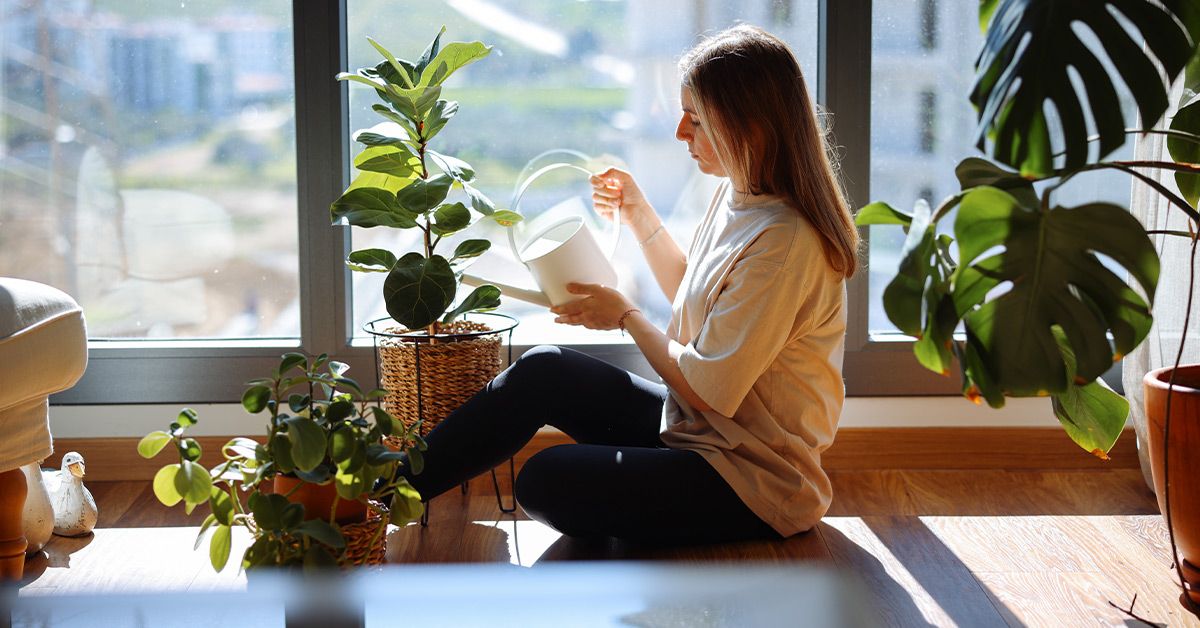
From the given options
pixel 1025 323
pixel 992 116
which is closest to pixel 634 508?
pixel 1025 323

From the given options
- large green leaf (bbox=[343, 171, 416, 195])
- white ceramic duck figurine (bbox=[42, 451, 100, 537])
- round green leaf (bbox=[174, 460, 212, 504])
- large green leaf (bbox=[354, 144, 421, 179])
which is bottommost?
white ceramic duck figurine (bbox=[42, 451, 100, 537])

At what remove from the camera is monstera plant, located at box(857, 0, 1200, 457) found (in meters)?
1.35

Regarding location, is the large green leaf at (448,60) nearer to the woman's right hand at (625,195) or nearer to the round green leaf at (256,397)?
the woman's right hand at (625,195)

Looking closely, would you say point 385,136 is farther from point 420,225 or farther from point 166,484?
point 166,484

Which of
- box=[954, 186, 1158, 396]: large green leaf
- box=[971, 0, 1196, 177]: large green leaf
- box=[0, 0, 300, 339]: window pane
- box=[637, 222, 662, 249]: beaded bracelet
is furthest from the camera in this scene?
box=[0, 0, 300, 339]: window pane

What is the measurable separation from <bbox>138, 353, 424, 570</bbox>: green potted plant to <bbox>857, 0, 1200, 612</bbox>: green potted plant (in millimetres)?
814

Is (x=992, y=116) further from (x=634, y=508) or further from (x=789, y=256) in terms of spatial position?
(x=634, y=508)

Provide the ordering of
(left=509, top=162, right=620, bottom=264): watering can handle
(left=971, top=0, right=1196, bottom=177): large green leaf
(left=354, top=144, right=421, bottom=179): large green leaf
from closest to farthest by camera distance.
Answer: (left=971, top=0, right=1196, bottom=177): large green leaf → (left=354, top=144, right=421, bottom=179): large green leaf → (left=509, top=162, right=620, bottom=264): watering can handle

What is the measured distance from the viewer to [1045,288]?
57.0 inches

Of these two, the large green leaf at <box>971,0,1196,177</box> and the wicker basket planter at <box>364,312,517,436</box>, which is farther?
the wicker basket planter at <box>364,312,517,436</box>

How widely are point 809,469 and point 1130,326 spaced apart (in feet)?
2.25

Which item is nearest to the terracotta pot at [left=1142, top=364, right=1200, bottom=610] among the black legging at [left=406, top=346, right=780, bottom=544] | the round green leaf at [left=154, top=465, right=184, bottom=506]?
the black legging at [left=406, top=346, right=780, bottom=544]

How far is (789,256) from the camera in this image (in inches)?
73.4

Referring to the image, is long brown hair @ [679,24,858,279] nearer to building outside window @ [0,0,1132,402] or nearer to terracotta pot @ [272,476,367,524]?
building outside window @ [0,0,1132,402]
